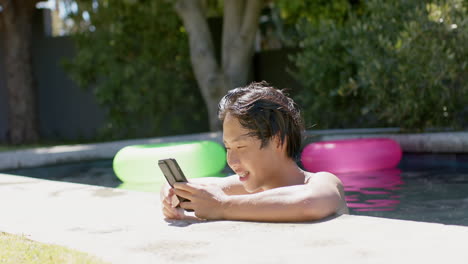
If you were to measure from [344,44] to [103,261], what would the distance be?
798 centimetres

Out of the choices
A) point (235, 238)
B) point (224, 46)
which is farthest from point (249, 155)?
point (224, 46)

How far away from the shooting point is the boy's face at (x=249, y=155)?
3078 mm

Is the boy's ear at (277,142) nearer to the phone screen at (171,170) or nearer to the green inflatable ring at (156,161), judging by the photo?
the phone screen at (171,170)

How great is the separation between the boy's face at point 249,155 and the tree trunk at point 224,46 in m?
9.00

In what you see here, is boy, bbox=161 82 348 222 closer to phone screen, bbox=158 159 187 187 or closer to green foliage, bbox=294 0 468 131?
phone screen, bbox=158 159 187 187

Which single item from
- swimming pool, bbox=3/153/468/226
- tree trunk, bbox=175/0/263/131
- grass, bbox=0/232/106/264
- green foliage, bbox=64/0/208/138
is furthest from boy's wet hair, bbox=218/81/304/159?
green foliage, bbox=64/0/208/138

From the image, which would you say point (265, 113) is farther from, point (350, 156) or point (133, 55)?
point (133, 55)

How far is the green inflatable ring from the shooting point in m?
7.21

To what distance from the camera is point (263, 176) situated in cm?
Answer: 321

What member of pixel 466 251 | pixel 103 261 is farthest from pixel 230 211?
pixel 466 251

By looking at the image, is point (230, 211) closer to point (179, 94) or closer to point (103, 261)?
point (103, 261)

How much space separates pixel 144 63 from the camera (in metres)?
13.7

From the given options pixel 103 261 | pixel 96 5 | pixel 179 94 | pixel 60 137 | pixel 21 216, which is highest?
pixel 96 5

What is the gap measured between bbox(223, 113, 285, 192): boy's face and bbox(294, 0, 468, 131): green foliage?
5.75 meters
